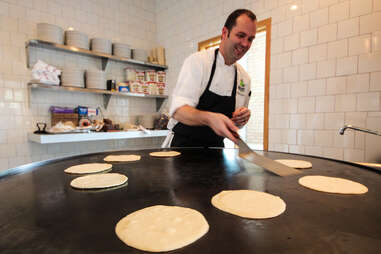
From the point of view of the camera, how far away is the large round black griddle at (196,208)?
0.42 metres

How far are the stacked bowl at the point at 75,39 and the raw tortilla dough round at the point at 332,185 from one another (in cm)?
289

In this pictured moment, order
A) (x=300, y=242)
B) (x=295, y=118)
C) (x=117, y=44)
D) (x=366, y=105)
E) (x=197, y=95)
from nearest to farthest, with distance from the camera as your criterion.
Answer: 1. (x=300, y=242)
2. (x=197, y=95)
3. (x=366, y=105)
4. (x=295, y=118)
5. (x=117, y=44)

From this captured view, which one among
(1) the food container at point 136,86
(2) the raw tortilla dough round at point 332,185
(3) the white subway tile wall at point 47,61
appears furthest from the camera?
(1) the food container at point 136,86

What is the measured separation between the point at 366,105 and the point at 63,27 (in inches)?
133

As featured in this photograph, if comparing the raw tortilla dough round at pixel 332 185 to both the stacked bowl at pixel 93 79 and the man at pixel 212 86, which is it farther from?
the stacked bowl at pixel 93 79

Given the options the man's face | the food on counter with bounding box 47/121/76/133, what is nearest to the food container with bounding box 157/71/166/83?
the food on counter with bounding box 47/121/76/133

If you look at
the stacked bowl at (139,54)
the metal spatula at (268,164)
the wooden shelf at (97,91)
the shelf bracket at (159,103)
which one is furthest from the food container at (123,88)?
the metal spatula at (268,164)

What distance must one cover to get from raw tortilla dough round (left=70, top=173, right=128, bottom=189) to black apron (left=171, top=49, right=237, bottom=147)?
0.84 m

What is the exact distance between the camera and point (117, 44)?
3.15m

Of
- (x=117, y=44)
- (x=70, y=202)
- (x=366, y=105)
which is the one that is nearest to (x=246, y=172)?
(x=70, y=202)

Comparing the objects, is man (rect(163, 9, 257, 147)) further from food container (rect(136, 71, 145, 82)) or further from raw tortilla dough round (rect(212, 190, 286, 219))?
food container (rect(136, 71, 145, 82))

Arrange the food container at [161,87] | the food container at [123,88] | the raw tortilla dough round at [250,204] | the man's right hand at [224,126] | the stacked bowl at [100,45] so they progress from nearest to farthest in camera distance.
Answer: the raw tortilla dough round at [250,204] → the man's right hand at [224,126] → the stacked bowl at [100,45] → the food container at [123,88] → the food container at [161,87]

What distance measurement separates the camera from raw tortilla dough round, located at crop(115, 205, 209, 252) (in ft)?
1.39

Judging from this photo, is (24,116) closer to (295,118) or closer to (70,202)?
(70,202)
